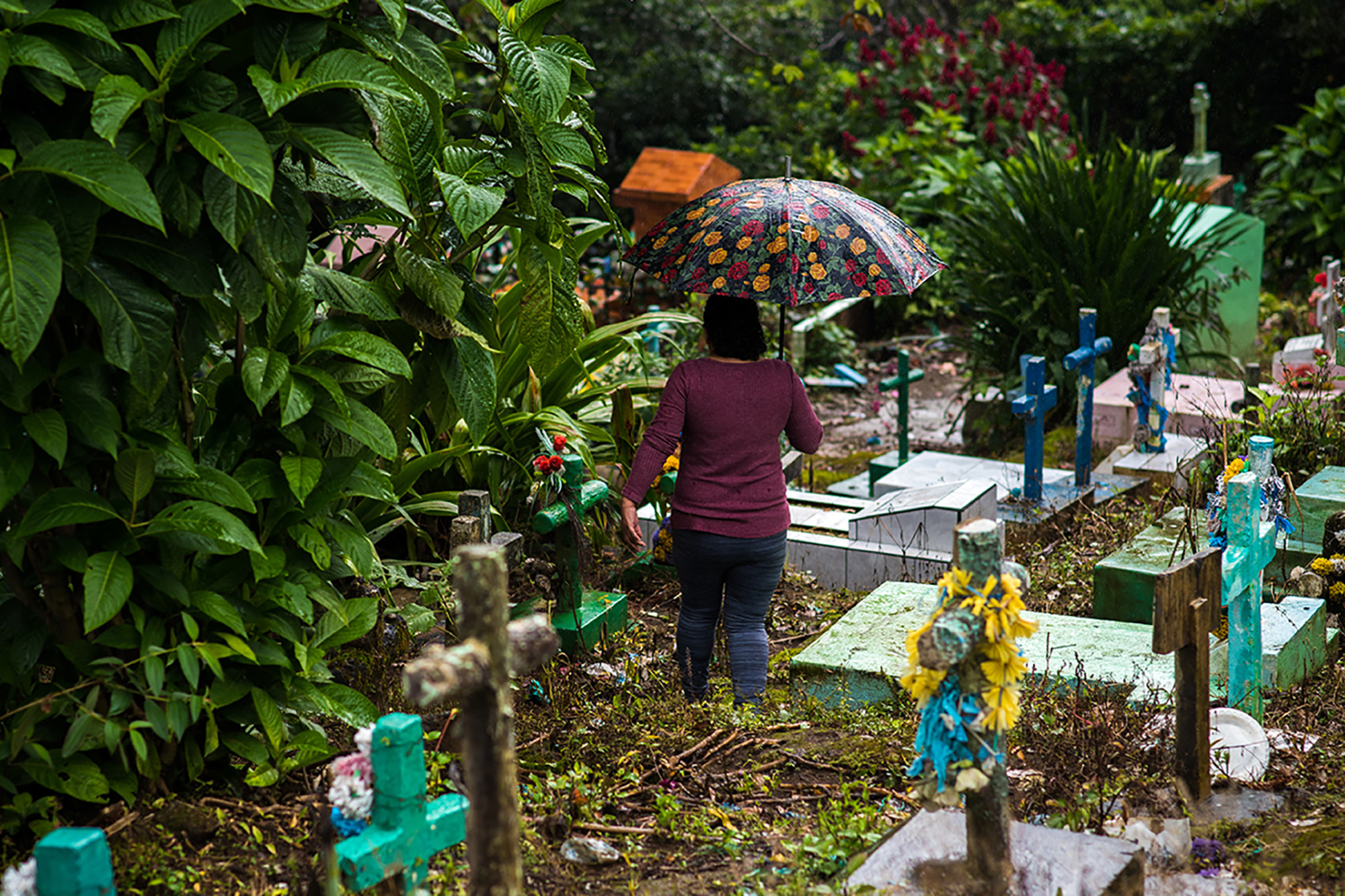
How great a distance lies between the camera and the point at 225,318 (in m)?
3.07

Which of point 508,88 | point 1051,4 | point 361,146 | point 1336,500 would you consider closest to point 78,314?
point 361,146

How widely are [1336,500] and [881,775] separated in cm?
252

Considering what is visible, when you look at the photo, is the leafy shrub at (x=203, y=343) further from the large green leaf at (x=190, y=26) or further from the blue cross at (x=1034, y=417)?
the blue cross at (x=1034, y=417)

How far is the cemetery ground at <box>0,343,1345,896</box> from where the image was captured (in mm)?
2793

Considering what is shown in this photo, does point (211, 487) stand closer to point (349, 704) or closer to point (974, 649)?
point (349, 704)

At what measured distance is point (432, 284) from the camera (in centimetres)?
333

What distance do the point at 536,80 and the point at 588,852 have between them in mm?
1910

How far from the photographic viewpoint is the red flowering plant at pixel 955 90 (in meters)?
11.5

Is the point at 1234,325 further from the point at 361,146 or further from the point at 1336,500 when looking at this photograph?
the point at 361,146

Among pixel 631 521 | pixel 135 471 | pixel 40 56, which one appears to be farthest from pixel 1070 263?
pixel 40 56

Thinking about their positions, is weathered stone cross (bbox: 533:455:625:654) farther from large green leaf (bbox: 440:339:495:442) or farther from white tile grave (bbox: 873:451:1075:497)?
white tile grave (bbox: 873:451:1075:497)

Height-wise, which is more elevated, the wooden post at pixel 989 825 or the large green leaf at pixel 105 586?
the large green leaf at pixel 105 586

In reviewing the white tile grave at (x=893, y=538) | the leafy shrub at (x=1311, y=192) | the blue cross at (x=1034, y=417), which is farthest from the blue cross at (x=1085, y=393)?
the leafy shrub at (x=1311, y=192)

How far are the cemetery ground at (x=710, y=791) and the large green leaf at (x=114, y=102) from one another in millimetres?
1351
